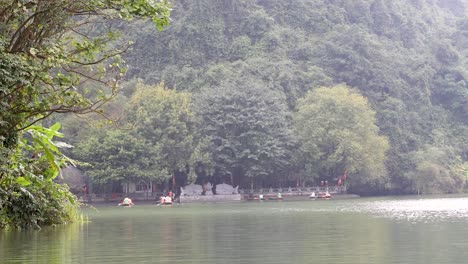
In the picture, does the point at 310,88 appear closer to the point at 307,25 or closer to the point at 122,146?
the point at 307,25

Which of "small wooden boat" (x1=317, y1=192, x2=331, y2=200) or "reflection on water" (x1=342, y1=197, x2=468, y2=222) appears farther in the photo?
"small wooden boat" (x1=317, y1=192, x2=331, y2=200)

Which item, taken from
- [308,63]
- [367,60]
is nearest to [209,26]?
[308,63]

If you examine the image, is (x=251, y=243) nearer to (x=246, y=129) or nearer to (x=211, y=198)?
(x=211, y=198)

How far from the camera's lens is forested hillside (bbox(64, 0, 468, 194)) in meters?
66.4

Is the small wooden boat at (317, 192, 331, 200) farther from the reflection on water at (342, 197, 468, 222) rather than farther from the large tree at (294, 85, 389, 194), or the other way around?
the reflection on water at (342, 197, 468, 222)

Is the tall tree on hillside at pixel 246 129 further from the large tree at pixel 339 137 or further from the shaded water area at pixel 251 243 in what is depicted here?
the shaded water area at pixel 251 243

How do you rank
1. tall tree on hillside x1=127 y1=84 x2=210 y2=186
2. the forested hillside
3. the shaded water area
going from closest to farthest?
the shaded water area < tall tree on hillside x1=127 y1=84 x2=210 y2=186 < the forested hillside

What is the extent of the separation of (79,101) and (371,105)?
6684 centimetres

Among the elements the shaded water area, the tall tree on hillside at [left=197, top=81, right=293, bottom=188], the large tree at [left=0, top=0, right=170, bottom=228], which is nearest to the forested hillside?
the tall tree on hillside at [left=197, top=81, right=293, bottom=188]

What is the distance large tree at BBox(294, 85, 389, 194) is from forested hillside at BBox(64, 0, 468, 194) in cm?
12

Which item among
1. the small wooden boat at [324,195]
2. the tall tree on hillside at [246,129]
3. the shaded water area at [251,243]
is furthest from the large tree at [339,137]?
the shaded water area at [251,243]

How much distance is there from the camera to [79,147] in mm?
63844

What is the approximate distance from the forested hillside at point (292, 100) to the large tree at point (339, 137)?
0.12m

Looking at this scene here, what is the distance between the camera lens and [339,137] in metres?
68.6
